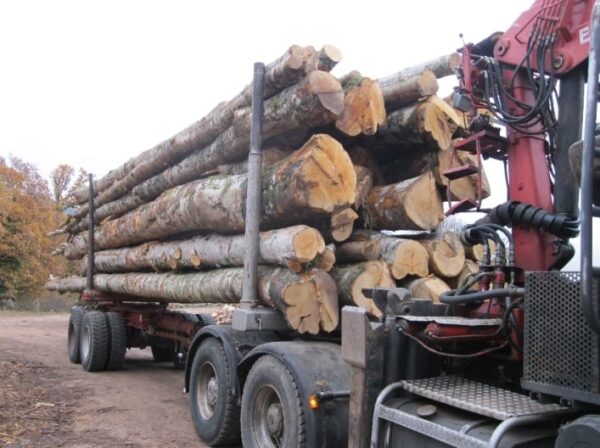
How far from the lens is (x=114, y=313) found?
1069 centimetres

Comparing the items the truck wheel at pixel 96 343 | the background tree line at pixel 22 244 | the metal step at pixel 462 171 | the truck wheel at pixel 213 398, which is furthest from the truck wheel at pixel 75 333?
the background tree line at pixel 22 244

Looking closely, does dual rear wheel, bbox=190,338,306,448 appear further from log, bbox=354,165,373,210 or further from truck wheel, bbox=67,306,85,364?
truck wheel, bbox=67,306,85,364

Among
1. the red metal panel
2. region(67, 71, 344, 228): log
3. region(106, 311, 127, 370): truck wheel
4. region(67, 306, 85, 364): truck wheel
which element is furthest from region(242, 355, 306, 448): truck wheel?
region(67, 306, 85, 364): truck wheel

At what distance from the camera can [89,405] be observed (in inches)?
302

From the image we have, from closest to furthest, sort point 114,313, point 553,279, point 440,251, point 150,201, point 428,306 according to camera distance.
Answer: point 553,279 → point 428,306 → point 440,251 → point 150,201 → point 114,313

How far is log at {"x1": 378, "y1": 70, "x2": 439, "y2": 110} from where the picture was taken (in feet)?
17.5

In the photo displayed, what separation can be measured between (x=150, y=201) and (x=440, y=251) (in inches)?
200

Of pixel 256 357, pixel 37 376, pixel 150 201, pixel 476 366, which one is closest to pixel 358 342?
pixel 476 366

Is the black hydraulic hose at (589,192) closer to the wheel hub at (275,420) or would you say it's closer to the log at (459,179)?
the wheel hub at (275,420)

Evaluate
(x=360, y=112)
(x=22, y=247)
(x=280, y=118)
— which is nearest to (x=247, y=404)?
(x=280, y=118)

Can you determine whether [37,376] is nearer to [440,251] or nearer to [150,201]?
[150,201]

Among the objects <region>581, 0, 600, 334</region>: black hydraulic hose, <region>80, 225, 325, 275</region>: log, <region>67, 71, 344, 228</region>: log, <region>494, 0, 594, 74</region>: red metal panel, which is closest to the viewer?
<region>581, 0, 600, 334</region>: black hydraulic hose

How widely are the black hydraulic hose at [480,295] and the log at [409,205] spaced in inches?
56.2

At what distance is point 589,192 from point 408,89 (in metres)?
3.30
